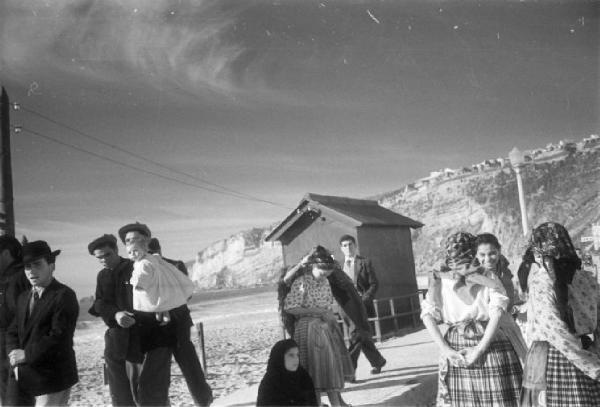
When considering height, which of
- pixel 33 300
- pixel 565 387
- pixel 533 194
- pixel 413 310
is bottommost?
pixel 413 310

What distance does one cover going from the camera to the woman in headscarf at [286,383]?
3537 millimetres

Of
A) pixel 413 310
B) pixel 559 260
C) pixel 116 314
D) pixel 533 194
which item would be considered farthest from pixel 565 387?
pixel 413 310

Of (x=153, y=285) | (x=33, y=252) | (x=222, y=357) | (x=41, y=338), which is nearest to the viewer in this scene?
(x=41, y=338)

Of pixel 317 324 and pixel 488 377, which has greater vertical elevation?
pixel 317 324

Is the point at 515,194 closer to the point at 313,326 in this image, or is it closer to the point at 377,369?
the point at 377,369

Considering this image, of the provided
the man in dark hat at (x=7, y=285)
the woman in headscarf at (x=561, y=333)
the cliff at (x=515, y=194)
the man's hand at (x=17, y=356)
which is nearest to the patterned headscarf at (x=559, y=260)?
the woman in headscarf at (x=561, y=333)

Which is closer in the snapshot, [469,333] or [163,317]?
[469,333]

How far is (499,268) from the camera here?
484 cm

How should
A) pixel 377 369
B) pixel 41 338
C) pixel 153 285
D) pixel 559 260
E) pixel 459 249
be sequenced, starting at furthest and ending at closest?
pixel 377 369 < pixel 153 285 < pixel 41 338 < pixel 459 249 < pixel 559 260

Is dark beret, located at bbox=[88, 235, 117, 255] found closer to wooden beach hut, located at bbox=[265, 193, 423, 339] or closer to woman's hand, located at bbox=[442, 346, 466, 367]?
wooden beach hut, located at bbox=[265, 193, 423, 339]

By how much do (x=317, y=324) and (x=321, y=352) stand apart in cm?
20

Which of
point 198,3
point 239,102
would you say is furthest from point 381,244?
point 198,3

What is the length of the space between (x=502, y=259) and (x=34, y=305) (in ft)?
12.8

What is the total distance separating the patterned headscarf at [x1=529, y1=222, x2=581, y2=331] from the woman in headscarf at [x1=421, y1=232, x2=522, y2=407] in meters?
0.29
